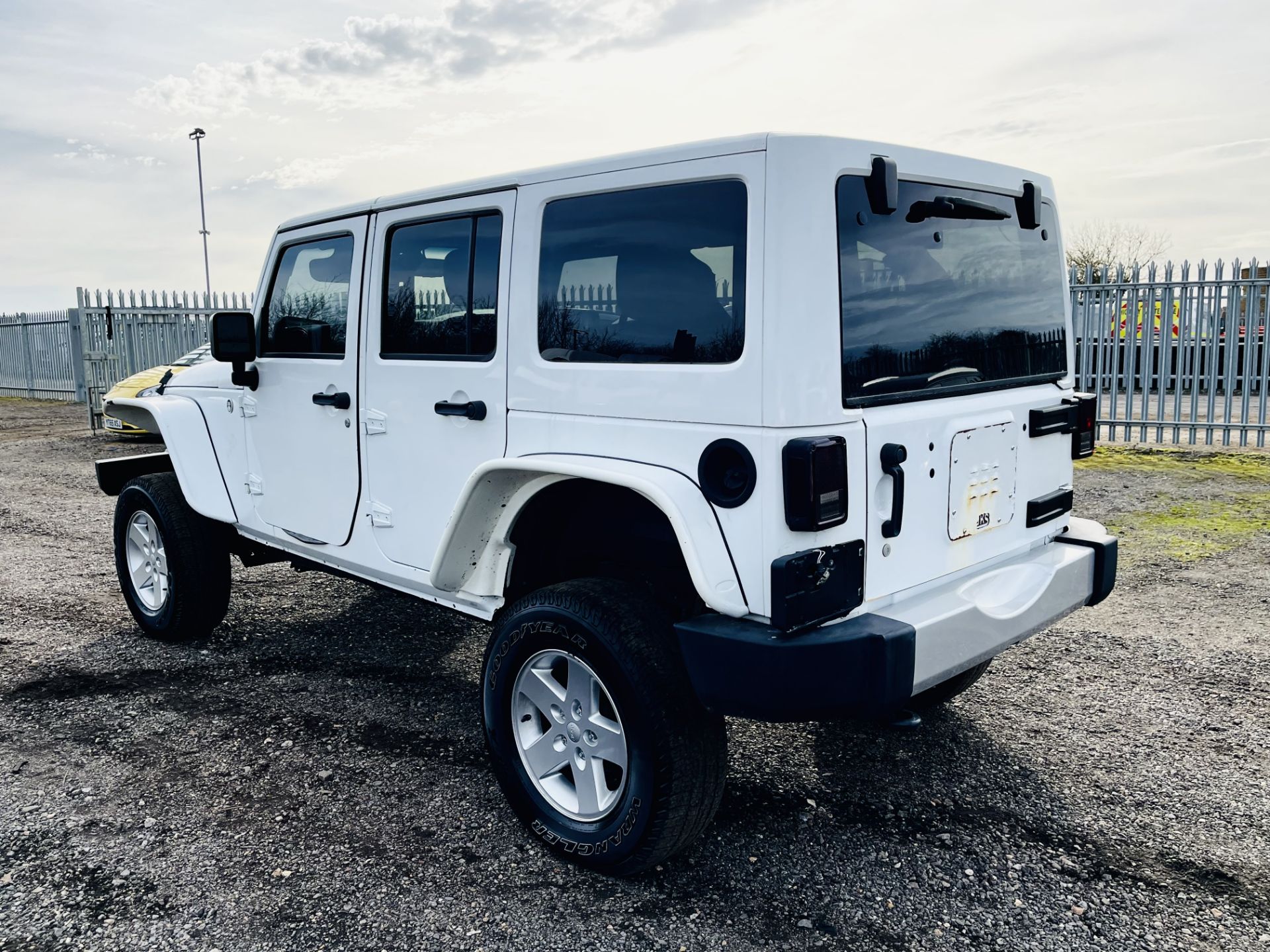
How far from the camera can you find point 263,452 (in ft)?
14.2

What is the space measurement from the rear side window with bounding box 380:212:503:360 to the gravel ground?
1531 millimetres

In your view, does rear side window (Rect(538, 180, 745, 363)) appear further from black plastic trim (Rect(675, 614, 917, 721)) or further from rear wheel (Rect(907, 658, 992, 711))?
rear wheel (Rect(907, 658, 992, 711))

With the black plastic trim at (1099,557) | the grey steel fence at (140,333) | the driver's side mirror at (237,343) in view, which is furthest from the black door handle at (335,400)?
the grey steel fence at (140,333)

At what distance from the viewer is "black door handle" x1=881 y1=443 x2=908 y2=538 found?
2678 mm

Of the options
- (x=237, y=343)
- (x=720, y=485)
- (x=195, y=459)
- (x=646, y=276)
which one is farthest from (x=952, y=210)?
(x=195, y=459)

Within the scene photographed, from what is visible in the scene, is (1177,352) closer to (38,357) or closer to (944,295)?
(944,295)

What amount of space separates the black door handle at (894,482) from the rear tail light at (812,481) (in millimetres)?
203

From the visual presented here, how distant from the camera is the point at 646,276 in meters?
2.82

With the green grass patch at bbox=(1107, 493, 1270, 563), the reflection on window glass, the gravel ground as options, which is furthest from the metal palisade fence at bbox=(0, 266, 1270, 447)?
the reflection on window glass

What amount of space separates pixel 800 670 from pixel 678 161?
54.6 inches

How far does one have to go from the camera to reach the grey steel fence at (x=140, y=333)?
17.2m

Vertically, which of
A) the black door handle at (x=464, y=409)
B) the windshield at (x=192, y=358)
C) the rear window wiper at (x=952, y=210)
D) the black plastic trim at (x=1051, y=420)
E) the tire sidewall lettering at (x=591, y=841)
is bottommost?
the tire sidewall lettering at (x=591, y=841)

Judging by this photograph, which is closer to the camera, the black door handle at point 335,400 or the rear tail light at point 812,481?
the rear tail light at point 812,481

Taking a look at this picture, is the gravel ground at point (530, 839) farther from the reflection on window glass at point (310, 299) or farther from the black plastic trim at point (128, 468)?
the reflection on window glass at point (310, 299)
